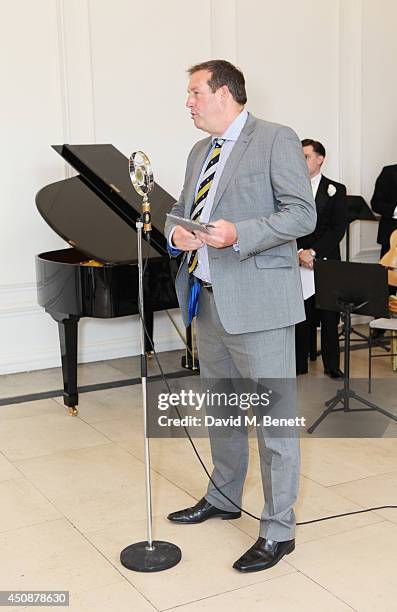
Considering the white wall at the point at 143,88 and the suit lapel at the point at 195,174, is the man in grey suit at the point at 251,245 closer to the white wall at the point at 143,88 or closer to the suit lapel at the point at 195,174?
the suit lapel at the point at 195,174

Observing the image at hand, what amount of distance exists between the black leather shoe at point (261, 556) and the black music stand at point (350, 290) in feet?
5.37

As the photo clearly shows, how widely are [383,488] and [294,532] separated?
0.85 metres

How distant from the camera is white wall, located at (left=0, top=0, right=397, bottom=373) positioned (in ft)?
20.2

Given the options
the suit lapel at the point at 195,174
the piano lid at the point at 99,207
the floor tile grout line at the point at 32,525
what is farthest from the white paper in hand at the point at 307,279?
the floor tile grout line at the point at 32,525

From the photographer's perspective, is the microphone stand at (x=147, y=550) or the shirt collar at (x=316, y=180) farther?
the shirt collar at (x=316, y=180)

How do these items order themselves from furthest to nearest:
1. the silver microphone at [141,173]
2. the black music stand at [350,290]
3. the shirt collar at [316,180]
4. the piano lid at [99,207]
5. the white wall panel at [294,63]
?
the white wall panel at [294,63] → the shirt collar at [316,180] → the piano lid at [99,207] → the black music stand at [350,290] → the silver microphone at [141,173]

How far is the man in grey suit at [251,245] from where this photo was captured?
3.08 m

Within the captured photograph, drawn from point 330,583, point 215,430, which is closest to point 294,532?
point 330,583

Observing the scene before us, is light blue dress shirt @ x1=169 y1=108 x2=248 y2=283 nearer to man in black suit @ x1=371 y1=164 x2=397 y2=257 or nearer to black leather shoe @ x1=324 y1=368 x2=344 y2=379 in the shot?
black leather shoe @ x1=324 y1=368 x2=344 y2=379

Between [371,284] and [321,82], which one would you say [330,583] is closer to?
[371,284]

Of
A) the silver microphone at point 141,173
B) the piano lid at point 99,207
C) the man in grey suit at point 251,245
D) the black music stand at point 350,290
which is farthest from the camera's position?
the piano lid at point 99,207

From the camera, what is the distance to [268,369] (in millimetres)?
3234

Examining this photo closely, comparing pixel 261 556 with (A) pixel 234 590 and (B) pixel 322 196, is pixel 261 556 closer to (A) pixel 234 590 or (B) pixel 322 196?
(A) pixel 234 590

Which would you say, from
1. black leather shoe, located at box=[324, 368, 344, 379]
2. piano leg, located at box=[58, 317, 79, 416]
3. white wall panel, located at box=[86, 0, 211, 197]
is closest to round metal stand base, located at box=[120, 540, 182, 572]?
piano leg, located at box=[58, 317, 79, 416]
